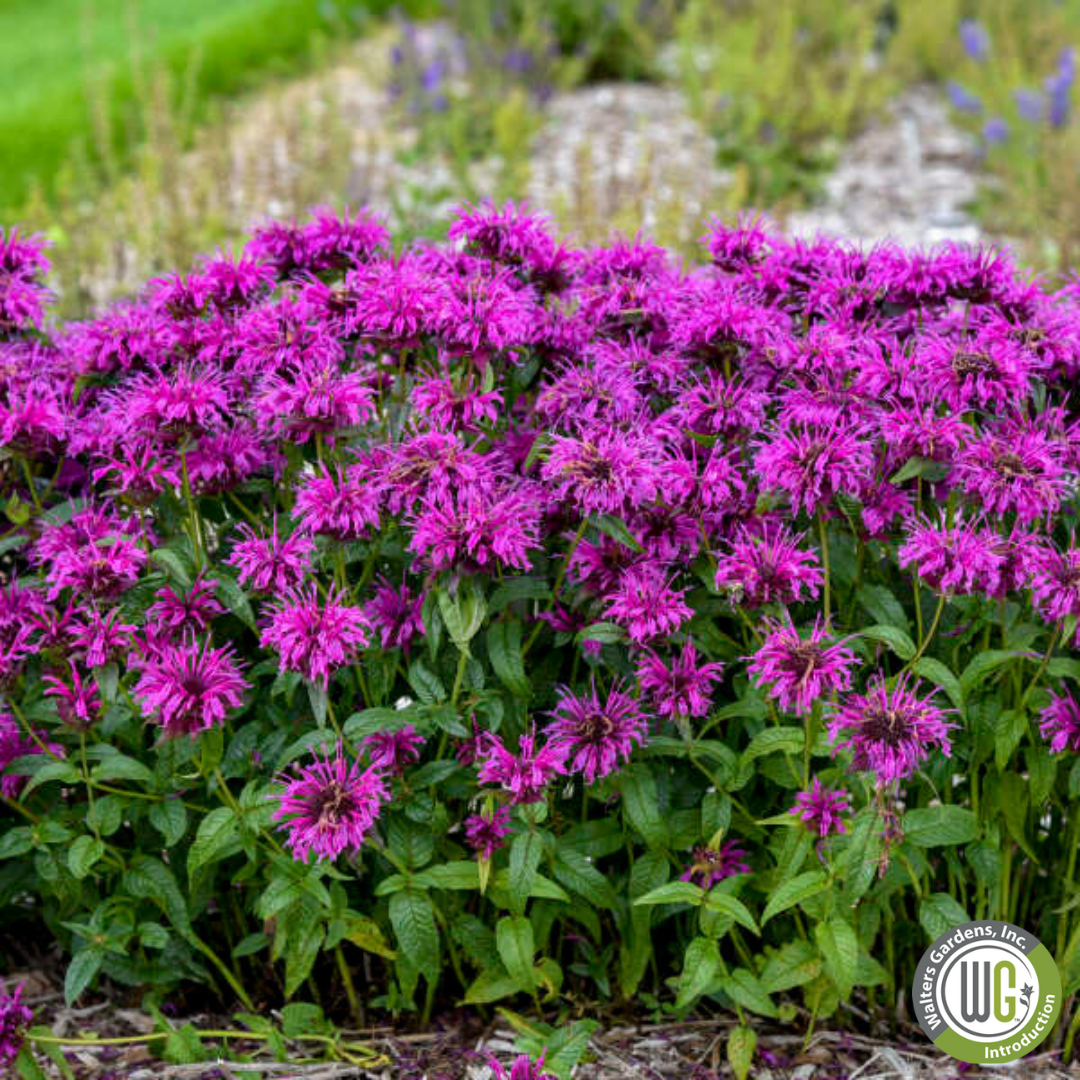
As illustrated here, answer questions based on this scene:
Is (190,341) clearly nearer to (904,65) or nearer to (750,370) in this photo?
(750,370)

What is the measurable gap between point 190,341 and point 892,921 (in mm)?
1451

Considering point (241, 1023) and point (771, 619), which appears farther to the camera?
point (241, 1023)

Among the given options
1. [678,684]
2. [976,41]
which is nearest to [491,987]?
[678,684]

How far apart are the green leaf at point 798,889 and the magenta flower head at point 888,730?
196mm

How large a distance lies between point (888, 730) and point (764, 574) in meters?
0.26

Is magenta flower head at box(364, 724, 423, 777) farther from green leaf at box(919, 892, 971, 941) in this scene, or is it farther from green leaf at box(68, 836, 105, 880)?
green leaf at box(919, 892, 971, 941)

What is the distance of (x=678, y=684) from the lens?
1.93 m

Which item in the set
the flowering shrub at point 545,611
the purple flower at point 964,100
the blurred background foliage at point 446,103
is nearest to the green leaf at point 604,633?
the flowering shrub at point 545,611

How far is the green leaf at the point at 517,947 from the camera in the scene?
6.63ft

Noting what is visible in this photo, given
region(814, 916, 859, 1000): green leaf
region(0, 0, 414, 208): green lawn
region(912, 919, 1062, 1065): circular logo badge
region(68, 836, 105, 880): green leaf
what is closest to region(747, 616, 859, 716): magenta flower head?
region(814, 916, 859, 1000): green leaf

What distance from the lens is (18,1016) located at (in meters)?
2.02

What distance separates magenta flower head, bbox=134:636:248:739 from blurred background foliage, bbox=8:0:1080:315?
102 inches

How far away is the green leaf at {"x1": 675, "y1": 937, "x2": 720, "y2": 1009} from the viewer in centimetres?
197

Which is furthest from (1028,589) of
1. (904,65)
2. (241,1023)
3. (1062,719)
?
(904,65)
